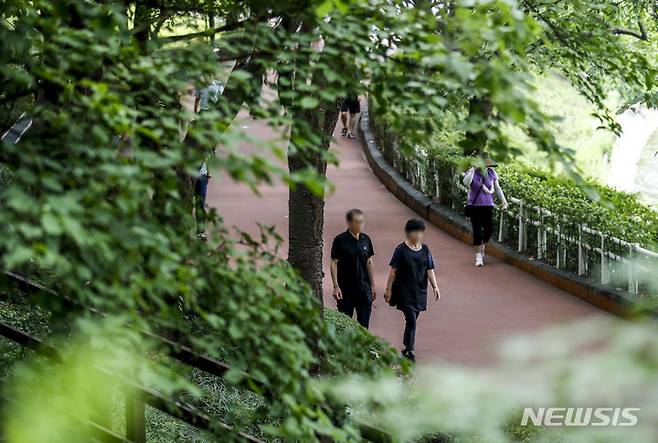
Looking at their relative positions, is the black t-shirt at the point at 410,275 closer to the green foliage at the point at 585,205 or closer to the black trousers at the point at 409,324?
the black trousers at the point at 409,324

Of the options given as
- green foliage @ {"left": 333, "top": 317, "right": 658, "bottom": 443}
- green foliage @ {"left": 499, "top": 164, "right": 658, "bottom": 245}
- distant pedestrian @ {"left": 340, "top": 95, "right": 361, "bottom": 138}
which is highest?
green foliage @ {"left": 333, "top": 317, "right": 658, "bottom": 443}

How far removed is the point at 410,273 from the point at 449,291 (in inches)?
132

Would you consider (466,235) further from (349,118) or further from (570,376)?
(570,376)

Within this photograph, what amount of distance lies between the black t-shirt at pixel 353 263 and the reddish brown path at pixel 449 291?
869 millimetres

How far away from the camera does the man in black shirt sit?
33.2ft

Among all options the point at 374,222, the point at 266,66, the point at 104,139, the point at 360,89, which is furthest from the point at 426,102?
the point at 374,222

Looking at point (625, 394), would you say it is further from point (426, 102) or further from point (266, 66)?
point (266, 66)

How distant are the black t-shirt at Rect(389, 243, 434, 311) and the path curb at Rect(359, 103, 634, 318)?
196 cm

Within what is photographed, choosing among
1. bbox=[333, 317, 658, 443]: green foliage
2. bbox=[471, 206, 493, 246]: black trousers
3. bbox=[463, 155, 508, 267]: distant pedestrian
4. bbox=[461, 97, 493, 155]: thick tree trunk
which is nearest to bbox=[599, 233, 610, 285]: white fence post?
bbox=[463, 155, 508, 267]: distant pedestrian

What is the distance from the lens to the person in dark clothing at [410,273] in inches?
397

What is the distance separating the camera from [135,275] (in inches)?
112

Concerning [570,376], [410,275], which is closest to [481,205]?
[410,275]

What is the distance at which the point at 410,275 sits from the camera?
399 inches

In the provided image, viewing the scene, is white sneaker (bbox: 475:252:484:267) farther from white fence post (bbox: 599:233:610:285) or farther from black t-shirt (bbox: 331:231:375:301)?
black t-shirt (bbox: 331:231:375:301)
